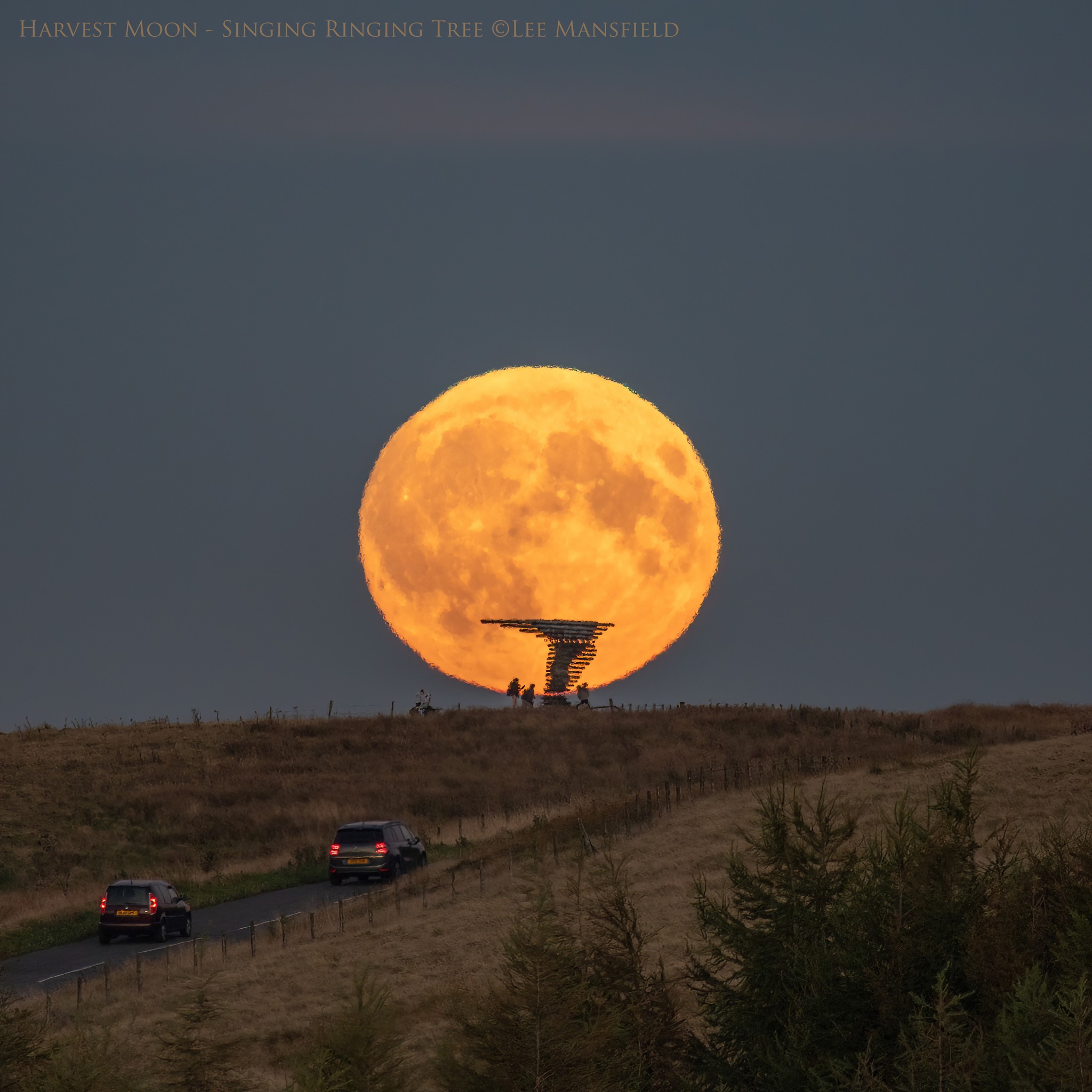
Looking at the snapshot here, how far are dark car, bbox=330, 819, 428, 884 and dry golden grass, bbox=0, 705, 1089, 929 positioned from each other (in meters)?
6.06

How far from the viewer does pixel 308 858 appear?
143 ft

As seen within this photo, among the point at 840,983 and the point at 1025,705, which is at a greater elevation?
the point at 1025,705

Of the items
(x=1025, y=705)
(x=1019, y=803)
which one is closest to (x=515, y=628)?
(x=1025, y=705)

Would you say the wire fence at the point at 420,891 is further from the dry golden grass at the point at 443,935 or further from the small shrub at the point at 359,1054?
the small shrub at the point at 359,1054

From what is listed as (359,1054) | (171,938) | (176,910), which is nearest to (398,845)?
(176,910)

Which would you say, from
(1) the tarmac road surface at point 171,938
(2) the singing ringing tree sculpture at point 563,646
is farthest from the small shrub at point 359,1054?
(2) the singing ringing tree sculpture at point 563,646

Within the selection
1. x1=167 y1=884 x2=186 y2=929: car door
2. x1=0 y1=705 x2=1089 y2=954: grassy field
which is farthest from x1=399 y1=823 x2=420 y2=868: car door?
x1=167 y1=884 x2=186 y2=929: car door

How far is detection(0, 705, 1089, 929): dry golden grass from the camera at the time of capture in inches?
1866

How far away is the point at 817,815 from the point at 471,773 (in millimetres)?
41335

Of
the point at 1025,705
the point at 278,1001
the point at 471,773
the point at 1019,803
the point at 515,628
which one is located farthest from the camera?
the point at 515,628

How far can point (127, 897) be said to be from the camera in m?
32.0

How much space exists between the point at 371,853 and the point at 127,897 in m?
7.54

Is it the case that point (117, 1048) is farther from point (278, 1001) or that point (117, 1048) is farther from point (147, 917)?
point (147, 917)

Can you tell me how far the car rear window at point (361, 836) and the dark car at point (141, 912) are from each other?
6444 millimetres
